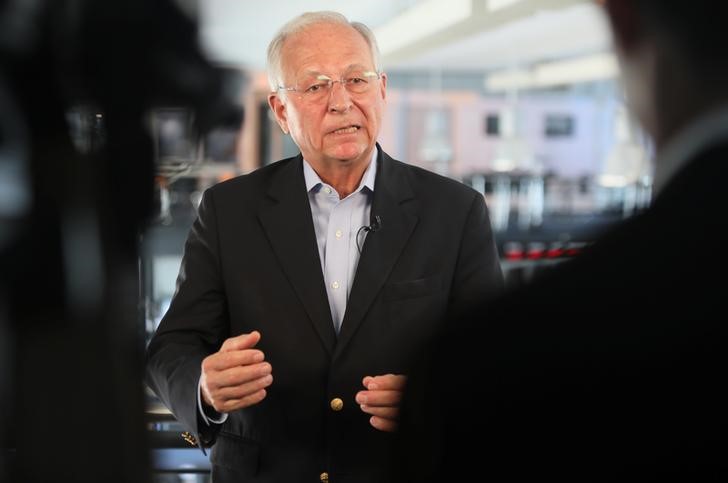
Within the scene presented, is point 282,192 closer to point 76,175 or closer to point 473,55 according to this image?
point 76,175

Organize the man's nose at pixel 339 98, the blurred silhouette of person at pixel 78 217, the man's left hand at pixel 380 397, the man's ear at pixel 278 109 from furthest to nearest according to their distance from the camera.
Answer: the man's ear at pixel 278 109, the man's nose at pixel 339 98, the man's left hand at pixel 380 397, the blurred silhouette of person at pixel 78 217

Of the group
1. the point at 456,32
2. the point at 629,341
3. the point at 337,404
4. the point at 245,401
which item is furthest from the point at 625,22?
the point at 456,32

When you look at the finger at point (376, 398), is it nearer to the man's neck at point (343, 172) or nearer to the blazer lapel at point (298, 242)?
the blazer lapel at point (298, 242)

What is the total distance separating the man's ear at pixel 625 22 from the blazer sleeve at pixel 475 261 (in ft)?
2.90

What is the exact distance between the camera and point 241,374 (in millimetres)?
1117

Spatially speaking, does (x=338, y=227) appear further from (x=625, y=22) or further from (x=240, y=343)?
(x=625, y=22)

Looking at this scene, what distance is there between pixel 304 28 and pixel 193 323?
589 mm

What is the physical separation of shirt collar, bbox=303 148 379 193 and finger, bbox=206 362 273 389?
449 millimetres

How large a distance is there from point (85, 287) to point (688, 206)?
348 millimetres

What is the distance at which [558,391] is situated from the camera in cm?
45

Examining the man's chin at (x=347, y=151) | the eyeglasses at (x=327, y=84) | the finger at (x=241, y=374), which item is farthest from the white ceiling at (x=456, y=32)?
the finger at (x=241, y=374)

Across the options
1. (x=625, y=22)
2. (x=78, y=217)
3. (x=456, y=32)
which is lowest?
(x=78, y=217)

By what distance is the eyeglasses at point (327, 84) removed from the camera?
1.40 metres

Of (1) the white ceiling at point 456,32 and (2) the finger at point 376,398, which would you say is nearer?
(1) the white ceiling at point 456,32
